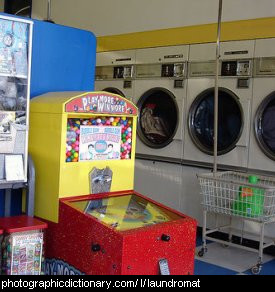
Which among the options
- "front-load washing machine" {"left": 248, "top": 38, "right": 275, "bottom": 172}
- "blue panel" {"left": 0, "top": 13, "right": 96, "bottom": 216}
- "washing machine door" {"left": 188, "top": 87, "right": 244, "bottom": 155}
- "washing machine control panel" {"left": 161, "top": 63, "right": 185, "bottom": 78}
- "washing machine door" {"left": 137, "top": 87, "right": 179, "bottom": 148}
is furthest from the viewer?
"washing machine door" {"left": 137, "top": 87, "right": 179, "bottom": 148}

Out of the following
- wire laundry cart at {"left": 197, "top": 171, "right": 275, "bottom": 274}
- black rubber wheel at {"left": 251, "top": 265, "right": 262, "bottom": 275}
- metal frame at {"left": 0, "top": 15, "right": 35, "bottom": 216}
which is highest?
metal frame at {"left": 0, "top": 15, "right": 35, "bottom": 216}

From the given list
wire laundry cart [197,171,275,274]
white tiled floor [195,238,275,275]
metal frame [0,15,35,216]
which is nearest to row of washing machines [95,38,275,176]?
wire laundry cart [197,171,275,274]

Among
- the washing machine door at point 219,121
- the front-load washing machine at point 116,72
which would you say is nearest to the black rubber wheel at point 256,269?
the washing machine door at point 219,121

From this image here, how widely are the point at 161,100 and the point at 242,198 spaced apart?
6.04 feet

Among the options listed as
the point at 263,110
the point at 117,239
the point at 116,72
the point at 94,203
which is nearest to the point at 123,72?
the point at 116,72

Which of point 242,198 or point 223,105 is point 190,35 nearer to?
point 223,105

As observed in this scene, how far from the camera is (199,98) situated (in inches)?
191

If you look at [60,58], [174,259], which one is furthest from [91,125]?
[174,259]

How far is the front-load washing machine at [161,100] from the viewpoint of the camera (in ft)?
16.5

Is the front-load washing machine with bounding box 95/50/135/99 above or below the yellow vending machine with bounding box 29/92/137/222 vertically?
above

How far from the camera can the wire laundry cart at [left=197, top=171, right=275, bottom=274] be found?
3865 millimetres

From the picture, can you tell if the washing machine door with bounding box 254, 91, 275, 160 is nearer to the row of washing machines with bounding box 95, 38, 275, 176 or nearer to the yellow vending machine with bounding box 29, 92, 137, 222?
the row of washing machines with bounding box 95, 38, 275, 176

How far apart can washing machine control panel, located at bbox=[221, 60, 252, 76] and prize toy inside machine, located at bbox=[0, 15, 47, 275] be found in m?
2.70
